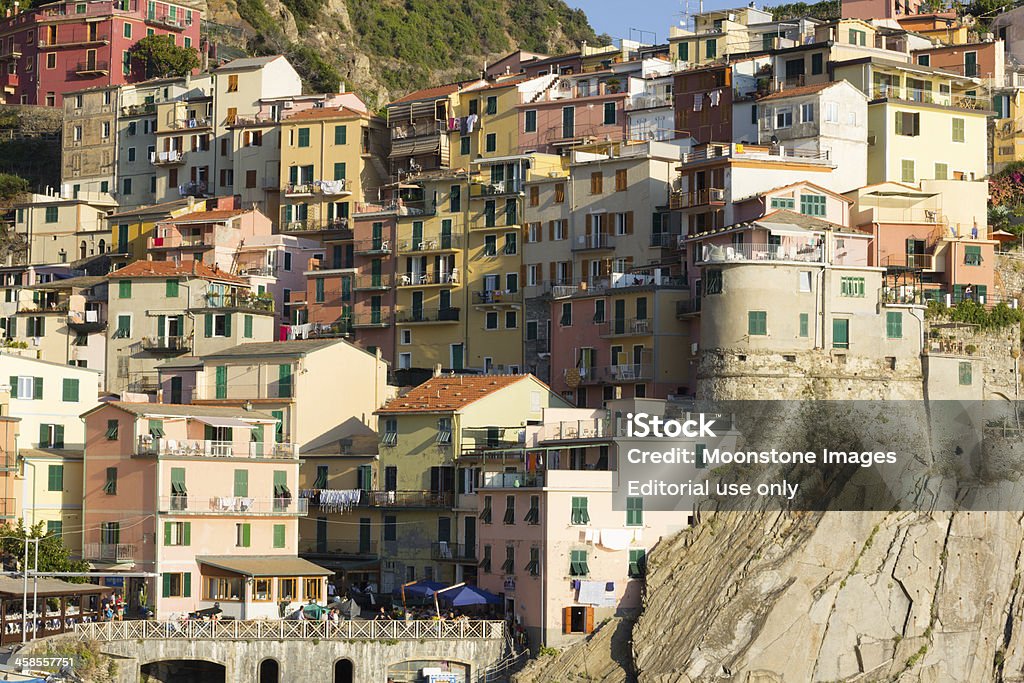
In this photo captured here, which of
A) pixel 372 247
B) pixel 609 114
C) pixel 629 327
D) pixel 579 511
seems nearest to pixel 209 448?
pixel 579 511

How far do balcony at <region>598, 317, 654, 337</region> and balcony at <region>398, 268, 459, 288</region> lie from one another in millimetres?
13063

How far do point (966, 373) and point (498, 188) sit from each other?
29.4m

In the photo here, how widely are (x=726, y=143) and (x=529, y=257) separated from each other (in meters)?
11.6

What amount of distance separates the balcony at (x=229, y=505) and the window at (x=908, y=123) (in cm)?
3515

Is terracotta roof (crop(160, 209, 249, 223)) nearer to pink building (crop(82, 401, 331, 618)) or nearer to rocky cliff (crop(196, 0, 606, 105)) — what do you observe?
pink building (crop(82, 401, 331, 618))

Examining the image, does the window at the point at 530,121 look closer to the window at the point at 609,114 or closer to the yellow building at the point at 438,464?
the window at the point at 609,114

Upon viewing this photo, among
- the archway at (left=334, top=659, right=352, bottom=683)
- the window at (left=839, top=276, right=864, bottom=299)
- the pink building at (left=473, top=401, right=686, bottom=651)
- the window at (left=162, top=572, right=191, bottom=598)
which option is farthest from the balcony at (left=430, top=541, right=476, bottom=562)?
the window at (left=839, top=276, right=864, bottom=299)

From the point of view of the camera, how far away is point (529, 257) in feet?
350

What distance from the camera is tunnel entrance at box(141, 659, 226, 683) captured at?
82750 mm

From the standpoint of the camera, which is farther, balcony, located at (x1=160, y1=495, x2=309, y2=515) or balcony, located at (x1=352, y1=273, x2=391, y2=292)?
balcony, located at (x1=352, y1=273, x2=391, y2=292)

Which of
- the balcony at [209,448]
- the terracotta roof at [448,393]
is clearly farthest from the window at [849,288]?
the balcony at [209,448]

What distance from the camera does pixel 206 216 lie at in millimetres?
119750

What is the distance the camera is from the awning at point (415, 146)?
120 meters

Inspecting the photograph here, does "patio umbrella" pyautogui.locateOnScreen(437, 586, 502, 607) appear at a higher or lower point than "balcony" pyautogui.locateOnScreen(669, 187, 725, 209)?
lower
